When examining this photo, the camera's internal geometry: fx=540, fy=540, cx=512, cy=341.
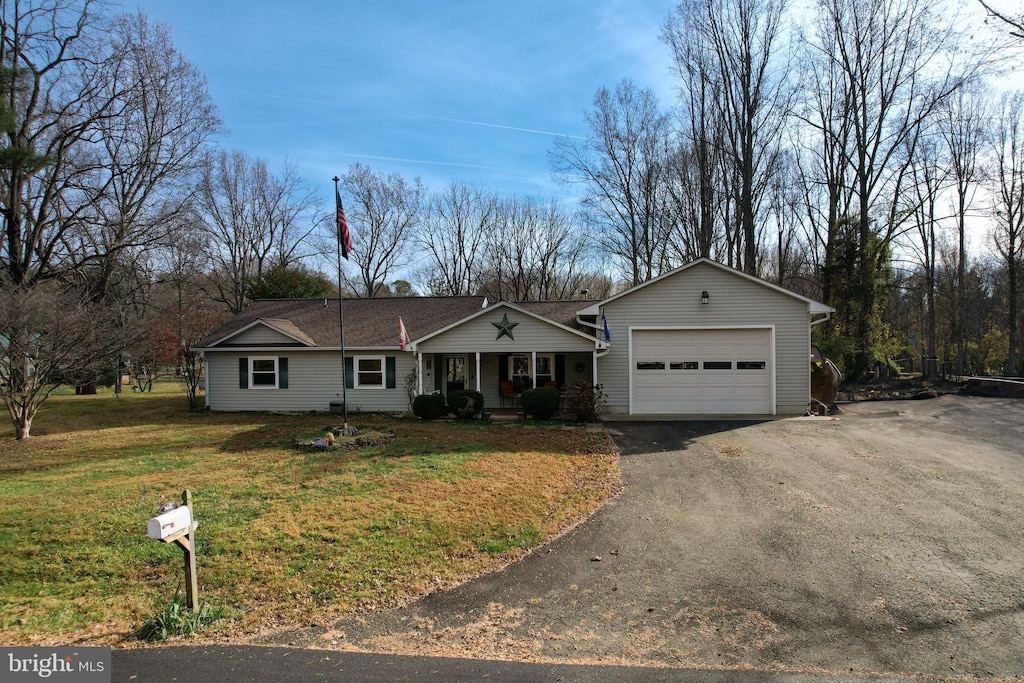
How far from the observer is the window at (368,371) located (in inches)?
714

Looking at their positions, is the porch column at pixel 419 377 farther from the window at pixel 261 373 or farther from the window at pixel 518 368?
the window at pixel 261 373

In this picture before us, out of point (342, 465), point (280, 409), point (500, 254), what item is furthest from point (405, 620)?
point (500, 254)

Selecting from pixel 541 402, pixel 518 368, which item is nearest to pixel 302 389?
pixel 518 368

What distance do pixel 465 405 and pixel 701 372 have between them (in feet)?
23.6

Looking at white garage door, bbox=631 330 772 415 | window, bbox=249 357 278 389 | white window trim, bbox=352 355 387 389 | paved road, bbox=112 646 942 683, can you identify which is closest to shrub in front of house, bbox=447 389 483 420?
white window trim, bbox=352 355 387 389

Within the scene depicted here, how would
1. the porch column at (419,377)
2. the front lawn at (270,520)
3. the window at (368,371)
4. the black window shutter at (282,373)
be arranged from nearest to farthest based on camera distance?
the front lawn at (270,520), the porch column at (419,377), the window at (368,371), the black window shutter at (282,373)

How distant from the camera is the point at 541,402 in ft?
50.8

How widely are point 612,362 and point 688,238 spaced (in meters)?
16.7

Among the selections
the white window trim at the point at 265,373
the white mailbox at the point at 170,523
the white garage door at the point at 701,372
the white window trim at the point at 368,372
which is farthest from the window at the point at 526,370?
the white mailbox at the point at 170,523

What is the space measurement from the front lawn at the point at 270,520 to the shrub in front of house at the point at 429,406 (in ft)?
10.9

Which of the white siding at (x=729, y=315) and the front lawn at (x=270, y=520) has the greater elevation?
the white siding at (x=729, y=315)

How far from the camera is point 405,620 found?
4570 mm

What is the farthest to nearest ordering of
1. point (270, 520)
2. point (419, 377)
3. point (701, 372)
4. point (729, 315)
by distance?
point (419, 377) → point (701, 372) → point (729, 315) → point (270, 520)

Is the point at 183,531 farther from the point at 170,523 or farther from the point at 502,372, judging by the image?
the point at 502,372
